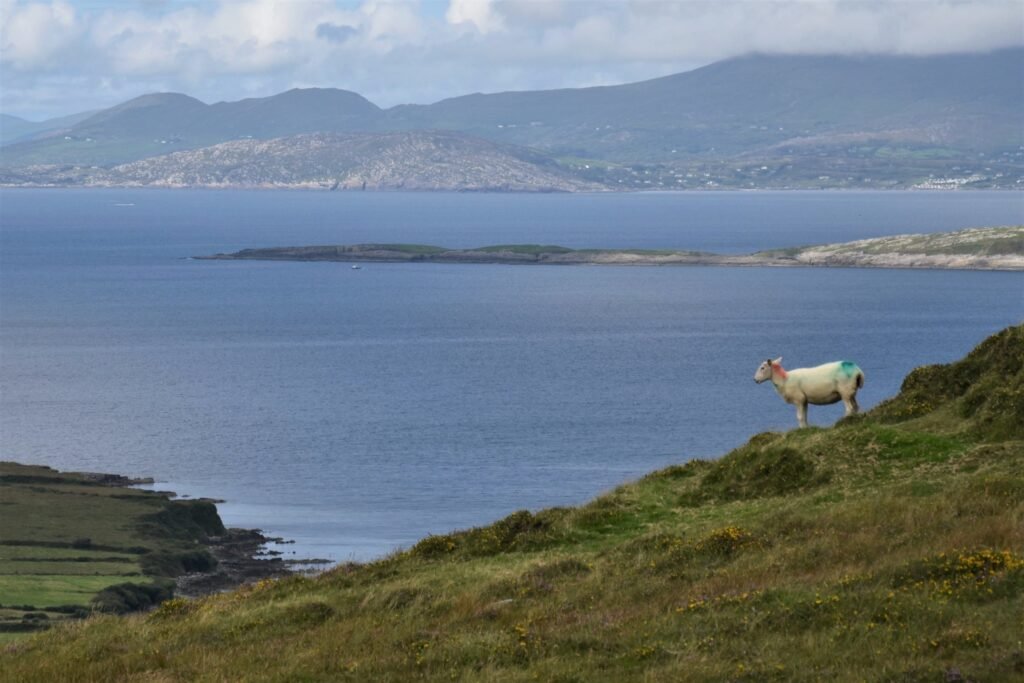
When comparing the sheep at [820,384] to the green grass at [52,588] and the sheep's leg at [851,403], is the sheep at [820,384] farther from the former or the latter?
the green grass at [52,588]

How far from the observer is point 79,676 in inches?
730

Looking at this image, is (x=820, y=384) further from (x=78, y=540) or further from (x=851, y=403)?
(x=78, y=540)

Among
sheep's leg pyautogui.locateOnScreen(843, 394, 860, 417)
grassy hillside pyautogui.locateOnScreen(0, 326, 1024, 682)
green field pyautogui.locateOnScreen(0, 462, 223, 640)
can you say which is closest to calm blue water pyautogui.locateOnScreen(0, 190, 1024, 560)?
green field pyautogui.locateOnScreen(0, 462, 223, 640)

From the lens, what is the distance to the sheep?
30156 millimetres

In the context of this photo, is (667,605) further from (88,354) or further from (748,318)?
(748,318)

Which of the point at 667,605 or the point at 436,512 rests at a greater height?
the point at 667,605

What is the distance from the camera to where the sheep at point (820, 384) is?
30.2 metres

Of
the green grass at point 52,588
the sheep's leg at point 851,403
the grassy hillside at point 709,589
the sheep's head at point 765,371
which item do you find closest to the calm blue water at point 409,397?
the green grass at point 52,588

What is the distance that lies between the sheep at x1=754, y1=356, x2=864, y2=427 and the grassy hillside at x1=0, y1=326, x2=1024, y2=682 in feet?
6.34

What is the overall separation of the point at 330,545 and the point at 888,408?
49.3 metres

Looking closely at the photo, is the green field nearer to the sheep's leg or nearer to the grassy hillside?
the grassy hillside

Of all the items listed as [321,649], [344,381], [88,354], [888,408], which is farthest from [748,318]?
[321,649]

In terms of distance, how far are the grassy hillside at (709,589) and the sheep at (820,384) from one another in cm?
193

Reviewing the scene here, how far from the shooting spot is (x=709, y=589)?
19266mm
